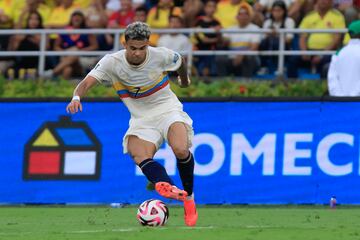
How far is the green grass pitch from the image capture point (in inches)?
400

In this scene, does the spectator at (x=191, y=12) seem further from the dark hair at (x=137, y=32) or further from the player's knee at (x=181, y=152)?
the dark hair at (x=137, y=32)

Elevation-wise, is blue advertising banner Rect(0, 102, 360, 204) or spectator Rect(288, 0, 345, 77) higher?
spectator Rect(288, 0, 345, 77)

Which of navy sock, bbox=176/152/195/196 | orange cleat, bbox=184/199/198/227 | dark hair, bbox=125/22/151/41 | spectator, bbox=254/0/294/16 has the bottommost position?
orange cleat, bbox=184/199/198/227

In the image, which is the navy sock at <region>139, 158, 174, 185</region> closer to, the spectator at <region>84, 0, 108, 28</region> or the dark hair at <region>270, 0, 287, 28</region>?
the dark hair at <region>270, 0, 287, 28</region>

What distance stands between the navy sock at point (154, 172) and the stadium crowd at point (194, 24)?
7.50 m

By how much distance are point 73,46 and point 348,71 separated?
5812 mm

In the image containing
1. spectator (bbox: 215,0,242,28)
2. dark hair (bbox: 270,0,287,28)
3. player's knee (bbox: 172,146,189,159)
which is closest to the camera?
player's knee (bbox: 172,146,189,159)

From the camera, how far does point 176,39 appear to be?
1969 centimetres

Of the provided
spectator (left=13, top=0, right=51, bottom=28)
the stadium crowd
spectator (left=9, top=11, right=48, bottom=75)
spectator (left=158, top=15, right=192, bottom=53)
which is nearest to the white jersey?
the stadium crowd

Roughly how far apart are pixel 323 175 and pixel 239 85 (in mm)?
4124

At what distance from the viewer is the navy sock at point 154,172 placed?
11.6 metres

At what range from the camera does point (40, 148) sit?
16.7 m

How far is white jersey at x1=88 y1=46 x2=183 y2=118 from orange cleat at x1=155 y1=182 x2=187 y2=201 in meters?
1.15

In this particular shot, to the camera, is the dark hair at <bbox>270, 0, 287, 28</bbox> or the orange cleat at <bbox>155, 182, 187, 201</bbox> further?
the dark hair at <bbox>270, 0, 287, 28</bbox>
